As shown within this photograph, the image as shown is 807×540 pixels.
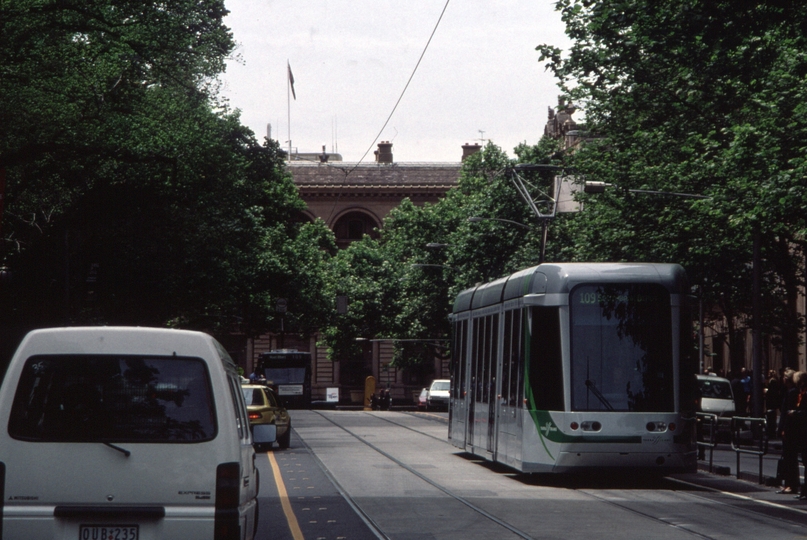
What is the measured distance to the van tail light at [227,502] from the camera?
781 cm

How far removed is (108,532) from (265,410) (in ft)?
66.6

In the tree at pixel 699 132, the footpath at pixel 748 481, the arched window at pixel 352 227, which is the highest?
the arched window at pixel 352 227

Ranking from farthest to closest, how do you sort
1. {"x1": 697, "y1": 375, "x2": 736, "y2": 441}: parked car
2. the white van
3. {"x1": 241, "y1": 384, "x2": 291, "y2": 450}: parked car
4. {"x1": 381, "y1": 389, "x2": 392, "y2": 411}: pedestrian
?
{"x1": 381, "y1": 389, "x2": 392, "y2": 411}: pedestrian < {"x1": 697, "y1": 375, "x2": 736, "y2": 441}: parked car < {"x1": 241, "y1": 384, "x2": 291, "y2": 450}: parked car < the white van

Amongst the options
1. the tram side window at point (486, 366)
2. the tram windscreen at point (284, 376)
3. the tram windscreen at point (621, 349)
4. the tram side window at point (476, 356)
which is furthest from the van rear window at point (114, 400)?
the tram windscreen at point (284, 376)

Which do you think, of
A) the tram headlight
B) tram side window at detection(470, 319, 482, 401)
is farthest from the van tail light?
tram side window at detection(470, 319, 482, 401)

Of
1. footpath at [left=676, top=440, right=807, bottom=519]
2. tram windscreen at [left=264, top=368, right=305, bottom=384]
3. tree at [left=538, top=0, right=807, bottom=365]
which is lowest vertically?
footpath at [left=676, top=440, right=807, bottom=519]

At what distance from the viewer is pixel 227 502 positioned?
7.86 metres

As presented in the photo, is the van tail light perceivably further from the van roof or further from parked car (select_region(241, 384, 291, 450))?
parked car (select_region(241, 384, 291, 450))

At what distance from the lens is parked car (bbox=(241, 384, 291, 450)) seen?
90.0 ft

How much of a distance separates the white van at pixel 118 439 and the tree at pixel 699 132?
899cm

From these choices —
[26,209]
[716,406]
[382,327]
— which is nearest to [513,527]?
[26,209]

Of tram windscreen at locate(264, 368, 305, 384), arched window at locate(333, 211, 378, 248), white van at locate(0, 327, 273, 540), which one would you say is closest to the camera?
white van at locate(0, 327, 273, 540)

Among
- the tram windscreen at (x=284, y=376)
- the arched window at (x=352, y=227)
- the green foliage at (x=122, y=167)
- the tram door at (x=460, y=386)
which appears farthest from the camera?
the arched window at (x=352, y=227)

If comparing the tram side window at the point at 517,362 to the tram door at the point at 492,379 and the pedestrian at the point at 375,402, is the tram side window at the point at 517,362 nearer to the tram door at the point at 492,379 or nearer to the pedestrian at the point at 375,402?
the tram door at the point at 492,379
